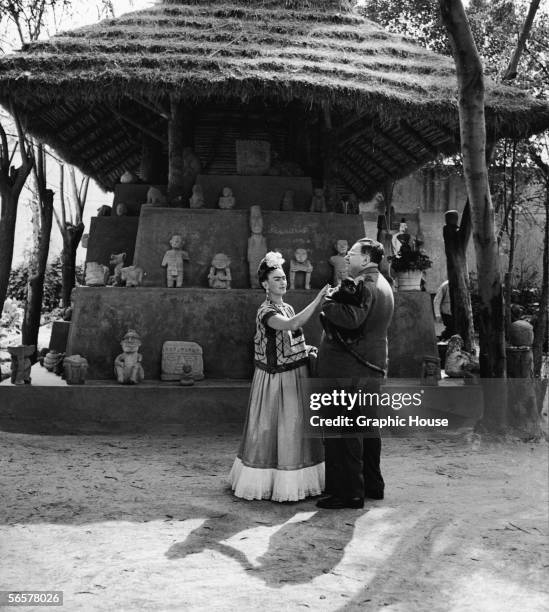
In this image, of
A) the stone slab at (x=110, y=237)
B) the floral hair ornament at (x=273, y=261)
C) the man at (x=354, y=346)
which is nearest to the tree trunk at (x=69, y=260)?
the stone slab at (x=110, y=237)

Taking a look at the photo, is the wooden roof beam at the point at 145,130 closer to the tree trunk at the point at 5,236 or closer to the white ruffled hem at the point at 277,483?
the tree trunk at the point at 5,236

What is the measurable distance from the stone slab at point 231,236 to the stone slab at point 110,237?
103cm

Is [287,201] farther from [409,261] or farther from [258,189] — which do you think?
[409,261]

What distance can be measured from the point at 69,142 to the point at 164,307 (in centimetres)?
442

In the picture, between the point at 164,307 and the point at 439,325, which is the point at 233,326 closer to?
the point at 164,307

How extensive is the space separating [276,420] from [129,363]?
279 centimetres

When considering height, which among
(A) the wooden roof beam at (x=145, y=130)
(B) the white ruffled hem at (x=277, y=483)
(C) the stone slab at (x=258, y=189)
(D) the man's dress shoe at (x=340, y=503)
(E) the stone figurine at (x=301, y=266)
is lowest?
(D) the man's dress shoe at (x=340, y=503)

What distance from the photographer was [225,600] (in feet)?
11.4

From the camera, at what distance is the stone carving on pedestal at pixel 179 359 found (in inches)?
301

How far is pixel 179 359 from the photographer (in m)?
7.70

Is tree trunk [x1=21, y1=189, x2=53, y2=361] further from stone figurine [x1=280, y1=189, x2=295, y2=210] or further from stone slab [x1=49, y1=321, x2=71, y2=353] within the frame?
stone figurine [x1=280, y1=189, x2=295, y2=210]

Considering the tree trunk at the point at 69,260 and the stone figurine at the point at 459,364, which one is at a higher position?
the tree trunk at the point at 69,260

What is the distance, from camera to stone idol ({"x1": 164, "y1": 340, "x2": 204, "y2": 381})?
7.64 meters

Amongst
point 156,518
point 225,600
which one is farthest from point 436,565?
point 156,518
